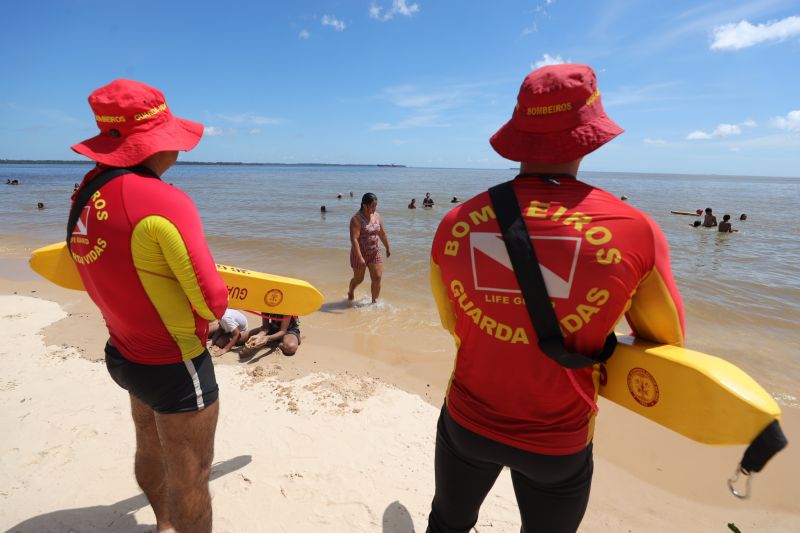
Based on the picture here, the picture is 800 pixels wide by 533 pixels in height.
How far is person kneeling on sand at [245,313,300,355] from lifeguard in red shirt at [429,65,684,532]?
3.92 metres

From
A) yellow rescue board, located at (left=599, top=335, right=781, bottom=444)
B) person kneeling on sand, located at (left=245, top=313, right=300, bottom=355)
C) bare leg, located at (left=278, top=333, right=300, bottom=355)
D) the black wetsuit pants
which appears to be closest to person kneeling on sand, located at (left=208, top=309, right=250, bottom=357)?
person kneeling on sand, located at (left=245, top=313, right=300, bottom=355)

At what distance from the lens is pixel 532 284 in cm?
119

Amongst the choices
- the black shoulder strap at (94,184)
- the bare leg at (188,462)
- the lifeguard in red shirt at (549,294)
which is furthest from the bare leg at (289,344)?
the lifeguard in red shirt at (549,294)

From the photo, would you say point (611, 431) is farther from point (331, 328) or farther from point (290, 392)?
point (331, 328)

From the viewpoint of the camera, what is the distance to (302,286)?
2992 millimetres

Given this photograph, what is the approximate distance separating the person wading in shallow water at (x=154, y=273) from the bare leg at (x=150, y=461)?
0.92ft

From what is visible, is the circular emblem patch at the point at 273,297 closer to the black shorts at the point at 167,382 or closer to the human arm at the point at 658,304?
the black shorts at the point at 167,382

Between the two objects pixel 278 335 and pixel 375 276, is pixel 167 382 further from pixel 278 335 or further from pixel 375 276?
pixel 375 276

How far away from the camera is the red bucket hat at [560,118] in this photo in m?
1.25

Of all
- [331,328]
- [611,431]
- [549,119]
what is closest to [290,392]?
[331,328]

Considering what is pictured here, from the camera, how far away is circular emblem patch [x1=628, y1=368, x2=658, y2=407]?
55.0 inches

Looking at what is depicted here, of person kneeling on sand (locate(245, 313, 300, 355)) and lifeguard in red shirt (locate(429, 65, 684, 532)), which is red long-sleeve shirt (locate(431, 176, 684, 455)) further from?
person kneeling on sand (locate(245, 313, 300, 355))

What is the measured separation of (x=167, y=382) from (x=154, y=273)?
0.49 metres

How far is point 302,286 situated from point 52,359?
3.50 meters
